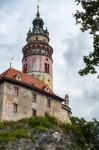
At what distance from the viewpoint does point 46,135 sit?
140 feet

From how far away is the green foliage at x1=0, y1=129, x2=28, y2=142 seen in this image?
134 feet

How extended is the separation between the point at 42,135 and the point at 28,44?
28922mm

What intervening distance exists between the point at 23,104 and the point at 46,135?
6.64 meters

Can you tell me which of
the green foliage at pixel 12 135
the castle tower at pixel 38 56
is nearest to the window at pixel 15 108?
the green foliage at pixel 12 135

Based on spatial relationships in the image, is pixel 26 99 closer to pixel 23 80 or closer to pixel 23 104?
pixel 23 104

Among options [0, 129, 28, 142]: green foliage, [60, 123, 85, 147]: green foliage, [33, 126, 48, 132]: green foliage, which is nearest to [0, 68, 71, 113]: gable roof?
[60, 123, 85, 147]: green foliage

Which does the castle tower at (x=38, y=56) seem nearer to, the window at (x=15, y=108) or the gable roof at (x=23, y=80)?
the gable roof at (x=23, y=80)

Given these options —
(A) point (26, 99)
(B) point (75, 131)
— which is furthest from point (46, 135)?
(A) point (26, 99)

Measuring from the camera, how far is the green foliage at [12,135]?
41.0 m

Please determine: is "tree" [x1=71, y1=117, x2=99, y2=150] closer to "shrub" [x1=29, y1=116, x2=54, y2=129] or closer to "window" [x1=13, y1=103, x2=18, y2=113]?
"shrub" [x1=29, y1=116, x2=54, y2=129]

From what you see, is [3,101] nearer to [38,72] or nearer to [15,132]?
[15,132]

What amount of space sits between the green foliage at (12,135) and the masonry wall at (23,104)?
126 inches

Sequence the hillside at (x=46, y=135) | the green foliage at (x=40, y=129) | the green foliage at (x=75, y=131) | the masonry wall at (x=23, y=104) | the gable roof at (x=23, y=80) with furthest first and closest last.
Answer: the gable roof at (x=23, y=80) → the masonry wall at (x=23, y=104) → the green foliage at (x=75, y=131) → the green foliage at (x=40, y=129) → the hillside at (x=46, y=135)

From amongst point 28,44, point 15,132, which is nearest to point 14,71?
point 15,132
